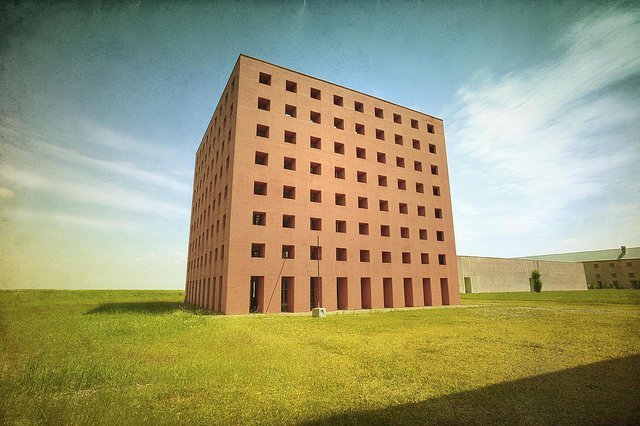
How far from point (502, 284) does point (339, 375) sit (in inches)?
2603

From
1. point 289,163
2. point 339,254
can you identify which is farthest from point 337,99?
point 339,254

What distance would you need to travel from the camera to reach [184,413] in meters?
5.55

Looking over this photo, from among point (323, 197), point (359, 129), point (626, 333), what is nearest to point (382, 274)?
point (323, 197)

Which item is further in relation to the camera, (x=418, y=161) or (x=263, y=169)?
(x=418, y=161)

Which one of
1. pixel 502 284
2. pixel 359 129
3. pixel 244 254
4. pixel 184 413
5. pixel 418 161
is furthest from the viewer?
pixel 502 284

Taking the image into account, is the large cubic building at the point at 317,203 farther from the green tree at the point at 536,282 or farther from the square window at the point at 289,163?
the green tree at the point at 536,282

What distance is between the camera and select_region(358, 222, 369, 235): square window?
3149cm

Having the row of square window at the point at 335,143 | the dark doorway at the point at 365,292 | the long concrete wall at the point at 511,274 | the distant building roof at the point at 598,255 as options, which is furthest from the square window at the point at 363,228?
the distant building roof at the point at 598,255

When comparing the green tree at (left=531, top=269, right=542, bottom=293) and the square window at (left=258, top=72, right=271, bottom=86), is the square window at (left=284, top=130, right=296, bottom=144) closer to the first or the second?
the square window at (left=258, top=72, right=271, bottom=86)

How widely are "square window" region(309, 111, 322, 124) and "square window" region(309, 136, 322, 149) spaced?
1981 millimetres

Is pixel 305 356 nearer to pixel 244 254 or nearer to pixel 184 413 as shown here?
pixel 184 413

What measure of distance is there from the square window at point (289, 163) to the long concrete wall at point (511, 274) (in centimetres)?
4144

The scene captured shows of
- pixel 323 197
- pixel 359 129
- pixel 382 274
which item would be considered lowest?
pixel 382 274

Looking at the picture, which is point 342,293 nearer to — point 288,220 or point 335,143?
point 288,220
